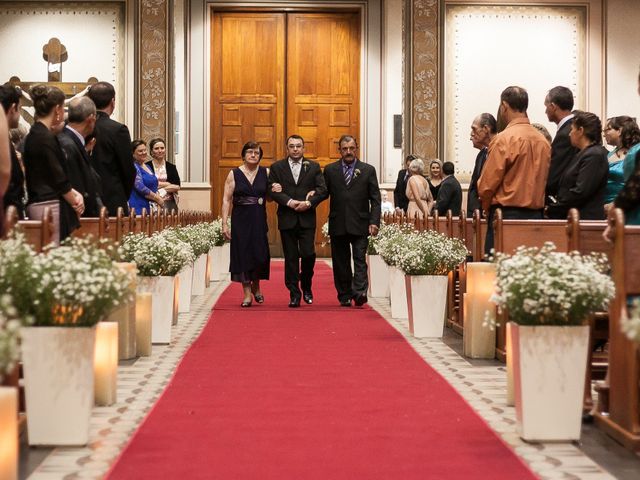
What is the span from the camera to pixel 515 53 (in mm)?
18547

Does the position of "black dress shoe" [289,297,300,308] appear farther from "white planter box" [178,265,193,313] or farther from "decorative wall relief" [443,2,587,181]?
"decorative wall relief" [443,2,587,181]

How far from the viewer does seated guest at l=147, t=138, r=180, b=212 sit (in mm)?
13148

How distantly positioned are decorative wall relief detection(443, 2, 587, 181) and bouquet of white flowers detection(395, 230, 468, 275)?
1008cm

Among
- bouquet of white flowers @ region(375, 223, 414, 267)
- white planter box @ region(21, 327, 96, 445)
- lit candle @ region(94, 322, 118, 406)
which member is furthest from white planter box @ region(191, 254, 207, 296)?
white planter box @ region(21, 327, 96, 445)

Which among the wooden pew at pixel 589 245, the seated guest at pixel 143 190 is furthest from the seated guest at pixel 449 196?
the wooden pew at pixel 589 245

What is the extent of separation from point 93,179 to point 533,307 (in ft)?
12.4

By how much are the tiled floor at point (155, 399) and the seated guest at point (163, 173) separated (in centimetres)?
471

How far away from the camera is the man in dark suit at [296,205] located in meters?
10.8

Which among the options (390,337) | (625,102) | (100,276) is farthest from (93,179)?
(625,102)

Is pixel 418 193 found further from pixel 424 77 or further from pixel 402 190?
pixel 424 77

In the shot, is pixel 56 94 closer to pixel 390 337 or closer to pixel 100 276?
pixel 100 276

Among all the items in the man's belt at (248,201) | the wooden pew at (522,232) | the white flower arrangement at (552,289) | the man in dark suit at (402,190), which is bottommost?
the white flower arrangement at (552,289)

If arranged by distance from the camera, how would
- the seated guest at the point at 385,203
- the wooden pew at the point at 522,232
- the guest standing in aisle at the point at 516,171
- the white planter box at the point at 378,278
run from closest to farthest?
the wooden pew at the point at 522,232, the guest standing in aisle at the point at 516,171, the white planter box at the point at 378,278, the seated guest at the point at 385,203

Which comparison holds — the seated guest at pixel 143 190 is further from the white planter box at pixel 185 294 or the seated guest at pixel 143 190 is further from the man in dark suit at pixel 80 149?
the man in dark suit at pixel 80 149
